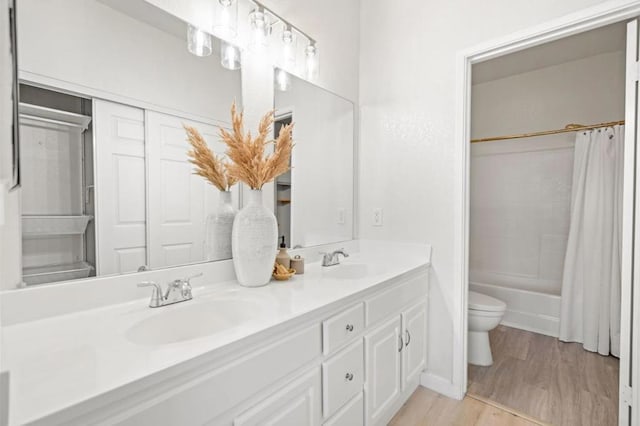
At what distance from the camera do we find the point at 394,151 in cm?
210

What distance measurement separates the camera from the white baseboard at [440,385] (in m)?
1.84

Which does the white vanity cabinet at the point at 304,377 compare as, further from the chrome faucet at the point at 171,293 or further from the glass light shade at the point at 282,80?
the glass light shade at the point at 282,80

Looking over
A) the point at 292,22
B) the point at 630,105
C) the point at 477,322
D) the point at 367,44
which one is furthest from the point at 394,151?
the point at 477,322

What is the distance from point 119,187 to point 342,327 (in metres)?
0.95

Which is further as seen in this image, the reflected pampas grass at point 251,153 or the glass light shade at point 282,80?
the glass light shade at point 282,80

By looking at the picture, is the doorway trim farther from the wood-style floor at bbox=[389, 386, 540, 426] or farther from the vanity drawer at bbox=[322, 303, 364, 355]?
the vanity drawer at bbox=[322, 303, 364, 355]

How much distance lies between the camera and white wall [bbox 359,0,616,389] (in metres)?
1.86

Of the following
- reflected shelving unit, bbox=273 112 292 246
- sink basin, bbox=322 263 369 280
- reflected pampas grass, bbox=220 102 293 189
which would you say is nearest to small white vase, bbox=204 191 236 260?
reflected pampas grass, bbox=220 102 293 189

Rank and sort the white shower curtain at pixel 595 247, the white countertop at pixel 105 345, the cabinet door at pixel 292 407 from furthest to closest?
1. the white shower curtain at pixel 595 247
2. the cabinet door at pixel 292 407
3. the white countertop at pixel 105 345

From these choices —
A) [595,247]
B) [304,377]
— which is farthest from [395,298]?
[595,247]

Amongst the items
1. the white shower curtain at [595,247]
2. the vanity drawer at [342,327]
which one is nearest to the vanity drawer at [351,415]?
the vanity drawer at [342,327]

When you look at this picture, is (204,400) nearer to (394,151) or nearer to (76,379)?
(76,379)

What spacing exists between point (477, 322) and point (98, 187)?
2323 millimetres

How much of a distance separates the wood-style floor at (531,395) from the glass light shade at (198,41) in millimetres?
1993
